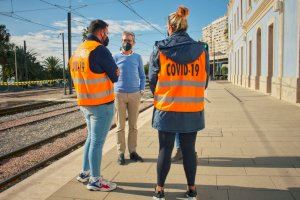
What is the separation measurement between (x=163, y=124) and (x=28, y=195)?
1.81 m

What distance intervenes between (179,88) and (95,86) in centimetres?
106

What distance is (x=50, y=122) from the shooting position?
11.8m

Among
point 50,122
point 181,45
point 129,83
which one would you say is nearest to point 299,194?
point 181,45

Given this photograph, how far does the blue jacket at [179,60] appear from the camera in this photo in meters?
3.58

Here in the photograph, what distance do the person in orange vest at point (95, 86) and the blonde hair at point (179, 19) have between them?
85 cm

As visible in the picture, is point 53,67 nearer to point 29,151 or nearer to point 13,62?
point 13,62

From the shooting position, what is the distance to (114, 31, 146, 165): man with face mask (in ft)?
18.0

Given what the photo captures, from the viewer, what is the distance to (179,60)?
3.58 metres

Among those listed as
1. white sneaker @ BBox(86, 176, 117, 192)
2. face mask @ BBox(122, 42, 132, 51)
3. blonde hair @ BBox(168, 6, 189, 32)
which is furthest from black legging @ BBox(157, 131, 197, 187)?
face mask @ BBox(122, 42, 132, 51)

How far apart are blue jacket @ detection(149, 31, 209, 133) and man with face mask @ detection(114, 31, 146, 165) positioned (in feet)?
6.03

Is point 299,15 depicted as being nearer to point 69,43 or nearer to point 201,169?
point 201,169

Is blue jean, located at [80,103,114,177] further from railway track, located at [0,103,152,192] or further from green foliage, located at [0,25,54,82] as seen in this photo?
green foliage, located at [0,25,54,82]

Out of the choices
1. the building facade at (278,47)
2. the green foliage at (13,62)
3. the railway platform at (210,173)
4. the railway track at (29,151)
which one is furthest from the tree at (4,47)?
the railway platform at (210,173)

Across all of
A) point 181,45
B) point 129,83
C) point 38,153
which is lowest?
point 38,153
